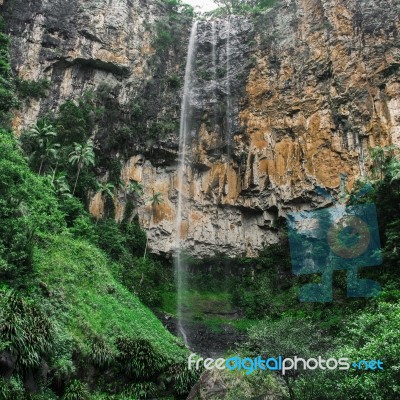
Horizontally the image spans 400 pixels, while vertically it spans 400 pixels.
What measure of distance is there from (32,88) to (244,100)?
16.1 metres

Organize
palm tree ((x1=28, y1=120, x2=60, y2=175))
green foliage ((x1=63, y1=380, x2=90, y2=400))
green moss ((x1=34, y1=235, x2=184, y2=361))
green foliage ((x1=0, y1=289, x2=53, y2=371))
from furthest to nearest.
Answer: palm tree ((x1=28, y1=120, x2=60, y2=175)), green moss ((x1=34, y1=235, x2=184, y2=361)), green foliage ((x1=63, y1=380, x2=90, y2=400)), green foliage ((x1=0, y1=289, x2=53, y2=371))

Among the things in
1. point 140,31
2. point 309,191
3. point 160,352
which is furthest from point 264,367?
point 140,31

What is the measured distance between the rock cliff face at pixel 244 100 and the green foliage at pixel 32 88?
2.02 ft

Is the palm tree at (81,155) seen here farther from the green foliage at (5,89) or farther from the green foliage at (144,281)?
the green foliage at (144,281)

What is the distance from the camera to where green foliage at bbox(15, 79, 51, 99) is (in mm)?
29812

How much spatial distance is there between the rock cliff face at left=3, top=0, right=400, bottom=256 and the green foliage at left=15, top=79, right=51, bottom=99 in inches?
24.2

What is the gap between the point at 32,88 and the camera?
30.1 metres

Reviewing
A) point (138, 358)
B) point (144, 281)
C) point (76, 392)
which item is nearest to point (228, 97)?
point (144, 281)

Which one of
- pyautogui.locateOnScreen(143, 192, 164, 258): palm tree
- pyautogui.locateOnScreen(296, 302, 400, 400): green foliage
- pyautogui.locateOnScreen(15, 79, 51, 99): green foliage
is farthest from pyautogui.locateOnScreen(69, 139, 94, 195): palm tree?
pyautogui.locateOnScreen(296, 302, 400, 400): green foliage

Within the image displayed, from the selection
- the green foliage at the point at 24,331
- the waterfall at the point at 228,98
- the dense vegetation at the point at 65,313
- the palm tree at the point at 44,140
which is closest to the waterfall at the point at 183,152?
the waterfall at the point at 228,98

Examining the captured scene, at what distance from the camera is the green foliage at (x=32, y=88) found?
29.8 m

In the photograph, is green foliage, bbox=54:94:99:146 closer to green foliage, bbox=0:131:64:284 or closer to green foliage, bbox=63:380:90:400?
green foliage, bbox=0:131:64:284

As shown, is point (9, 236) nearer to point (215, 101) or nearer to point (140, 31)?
point (215, 101)

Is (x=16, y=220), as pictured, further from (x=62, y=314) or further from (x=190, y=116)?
(x=190, y=116)
